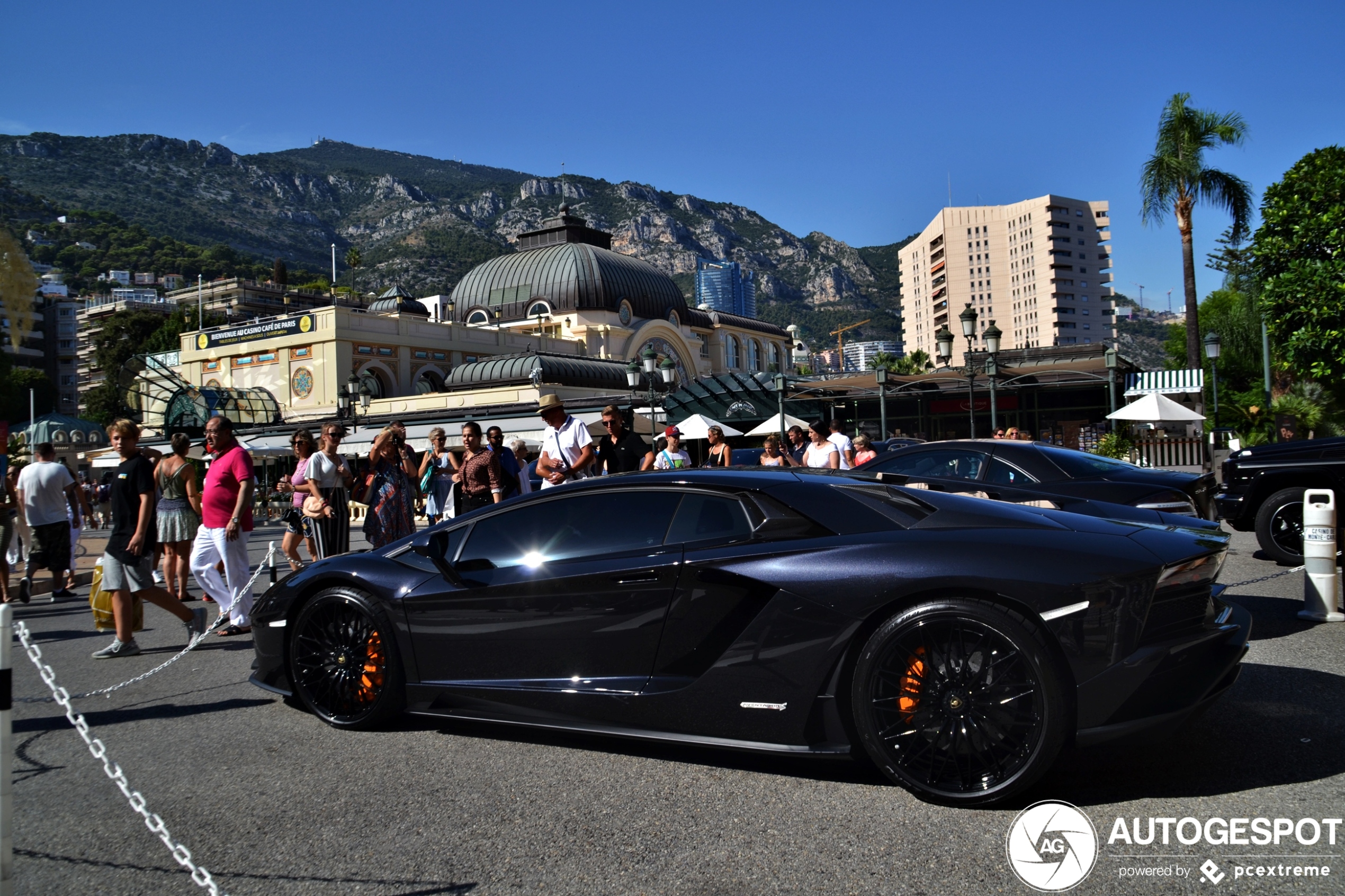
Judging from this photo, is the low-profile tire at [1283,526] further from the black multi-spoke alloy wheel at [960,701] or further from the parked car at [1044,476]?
the black multi-spoke alloy wheel at [960,701]

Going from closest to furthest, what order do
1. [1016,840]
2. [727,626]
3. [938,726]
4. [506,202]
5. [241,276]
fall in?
[1016,840] → [938,726] → [727,626] → [241,276] → [506,202]

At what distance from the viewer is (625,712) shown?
12.6ft

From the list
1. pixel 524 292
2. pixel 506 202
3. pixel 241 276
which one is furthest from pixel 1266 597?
pixel 506 202

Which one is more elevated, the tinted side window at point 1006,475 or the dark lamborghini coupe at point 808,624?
the tinted side window at point 1006,475

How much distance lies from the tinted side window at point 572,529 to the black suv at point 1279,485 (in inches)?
292

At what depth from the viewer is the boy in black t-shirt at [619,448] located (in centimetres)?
902

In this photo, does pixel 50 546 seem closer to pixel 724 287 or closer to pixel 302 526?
pixel 302 526

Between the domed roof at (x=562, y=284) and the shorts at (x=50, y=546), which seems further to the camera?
the domed roof at (x=562, y=284)

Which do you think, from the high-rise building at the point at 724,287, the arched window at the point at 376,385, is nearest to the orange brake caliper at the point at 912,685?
the arched window at the point at 376,385

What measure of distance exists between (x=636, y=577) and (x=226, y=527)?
4.97 m

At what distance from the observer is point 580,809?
3479 millimetres

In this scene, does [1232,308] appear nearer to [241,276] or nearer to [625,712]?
[625,712]

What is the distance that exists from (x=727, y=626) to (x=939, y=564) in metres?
0.84

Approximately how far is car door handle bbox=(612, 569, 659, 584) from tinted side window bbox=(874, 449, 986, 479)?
13.4 ft
